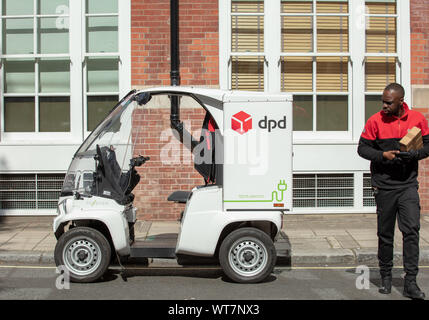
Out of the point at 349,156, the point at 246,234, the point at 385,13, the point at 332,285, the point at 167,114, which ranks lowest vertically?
the point at 332,285

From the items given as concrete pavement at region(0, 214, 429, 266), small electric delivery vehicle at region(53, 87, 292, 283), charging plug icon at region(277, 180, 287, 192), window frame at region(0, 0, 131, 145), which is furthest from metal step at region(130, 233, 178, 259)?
window frame at region(0, 0, 131, 145)

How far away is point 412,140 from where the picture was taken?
569 centimetres

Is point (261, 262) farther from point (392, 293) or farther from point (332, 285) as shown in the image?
point (392, 293)

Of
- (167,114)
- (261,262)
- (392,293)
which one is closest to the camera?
(392,293)

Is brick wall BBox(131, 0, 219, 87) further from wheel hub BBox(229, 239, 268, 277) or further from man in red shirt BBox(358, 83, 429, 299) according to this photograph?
man in red shirt BBox(358, 83, 429, 299)

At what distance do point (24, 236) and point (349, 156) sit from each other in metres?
5.79

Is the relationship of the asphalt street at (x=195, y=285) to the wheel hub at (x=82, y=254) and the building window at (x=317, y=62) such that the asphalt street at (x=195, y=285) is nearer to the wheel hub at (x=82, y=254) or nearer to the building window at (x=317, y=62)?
the wheel hub at (x=82, y=254)

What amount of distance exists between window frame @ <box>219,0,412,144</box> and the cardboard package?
187 inches

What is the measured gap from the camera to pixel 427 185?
1052cm

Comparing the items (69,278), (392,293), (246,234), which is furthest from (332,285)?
(69,278)

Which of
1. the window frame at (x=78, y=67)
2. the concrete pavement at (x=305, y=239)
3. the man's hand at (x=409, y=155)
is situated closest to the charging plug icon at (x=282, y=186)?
the man's hand at (x=409, y=155)

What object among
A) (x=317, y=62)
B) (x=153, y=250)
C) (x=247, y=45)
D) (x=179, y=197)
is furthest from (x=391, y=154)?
(x=247, y=45)

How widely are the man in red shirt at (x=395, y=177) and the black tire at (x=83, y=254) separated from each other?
3000mm

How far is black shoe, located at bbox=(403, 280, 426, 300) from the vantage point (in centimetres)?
570
